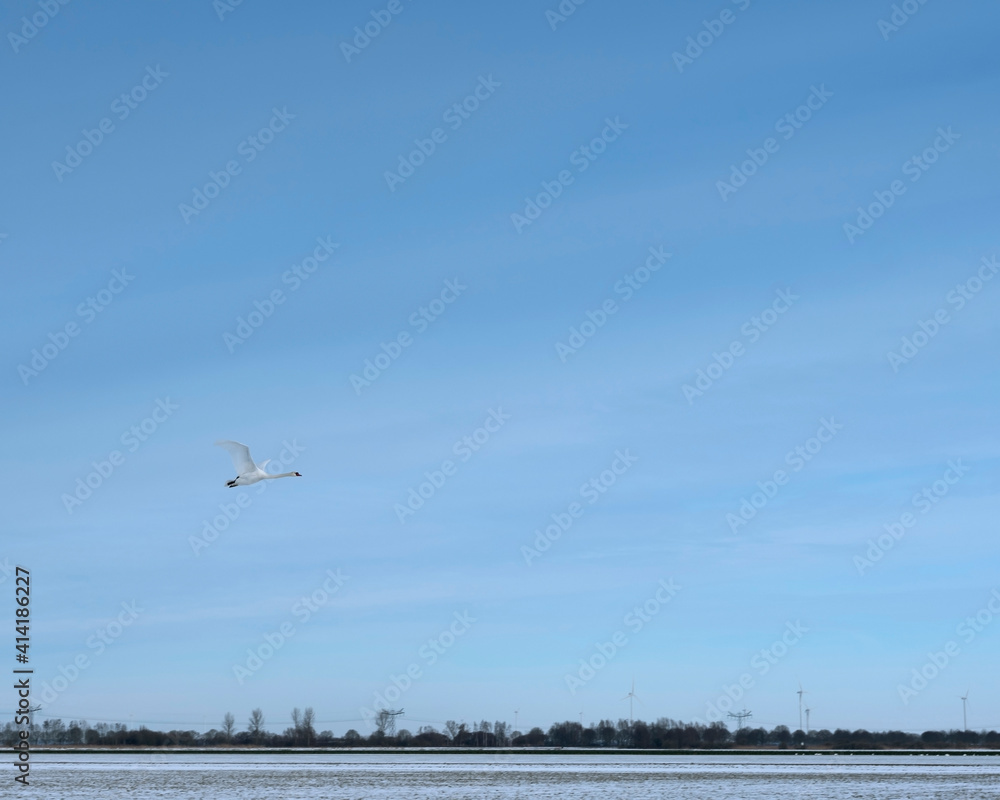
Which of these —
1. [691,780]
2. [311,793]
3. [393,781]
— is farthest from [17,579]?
[691,780]

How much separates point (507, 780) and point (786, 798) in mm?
29499

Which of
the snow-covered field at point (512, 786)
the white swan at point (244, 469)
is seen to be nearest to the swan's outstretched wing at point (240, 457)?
the white swan at point (244, 469)

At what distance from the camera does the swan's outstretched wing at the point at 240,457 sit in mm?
42812

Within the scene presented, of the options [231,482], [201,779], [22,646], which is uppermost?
[231,482]

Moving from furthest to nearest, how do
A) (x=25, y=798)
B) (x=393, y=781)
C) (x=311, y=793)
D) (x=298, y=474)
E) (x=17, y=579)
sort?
(x=393, y=781) < (x=311, y=793) < (x=25, y=798) < (x=298, y=474) < (x=17, y=579)

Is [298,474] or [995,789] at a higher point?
[298,474]

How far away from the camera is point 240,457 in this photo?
143 feet

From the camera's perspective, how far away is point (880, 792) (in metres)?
71.4

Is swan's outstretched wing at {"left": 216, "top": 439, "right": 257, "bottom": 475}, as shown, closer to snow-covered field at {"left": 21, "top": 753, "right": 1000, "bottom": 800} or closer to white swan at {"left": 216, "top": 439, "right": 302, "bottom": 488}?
white swan at {"left": 216, "top": 439, "right": 302, "bottom": 488}

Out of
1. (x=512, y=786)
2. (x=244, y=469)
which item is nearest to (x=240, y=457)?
(x=244, y=469)

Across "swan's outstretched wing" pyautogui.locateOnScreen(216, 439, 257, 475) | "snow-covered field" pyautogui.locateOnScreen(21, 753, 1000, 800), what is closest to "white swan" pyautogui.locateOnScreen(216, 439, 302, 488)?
"swan's outstretched wing" pyautogui.locateOnScreen(216, 439, 257, 475)

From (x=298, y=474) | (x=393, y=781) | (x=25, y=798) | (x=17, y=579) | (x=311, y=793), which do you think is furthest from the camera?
(x=393, y=781)

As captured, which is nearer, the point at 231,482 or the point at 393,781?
the point at 231,482

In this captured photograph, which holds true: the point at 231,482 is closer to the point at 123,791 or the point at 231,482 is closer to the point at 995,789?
the point at 123,791
